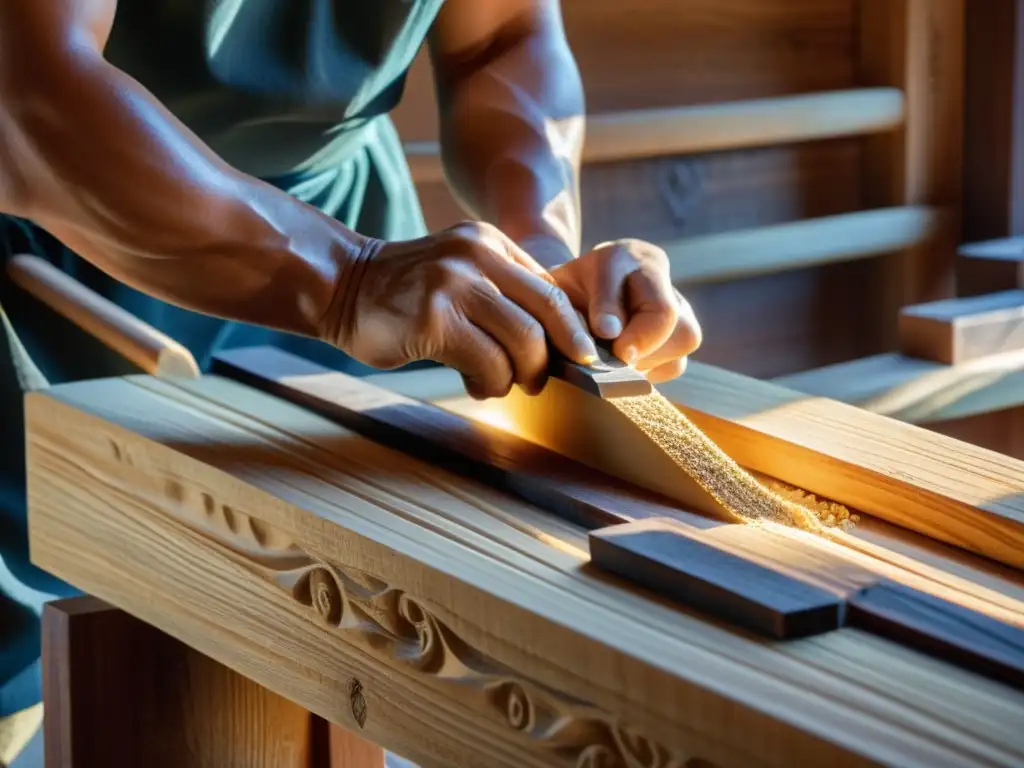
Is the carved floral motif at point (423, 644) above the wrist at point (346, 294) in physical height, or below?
below

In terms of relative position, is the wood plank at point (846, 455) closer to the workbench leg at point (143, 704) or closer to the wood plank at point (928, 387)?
the workbench leg at point (143, 704)

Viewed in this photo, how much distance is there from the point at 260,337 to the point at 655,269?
25.5 inches

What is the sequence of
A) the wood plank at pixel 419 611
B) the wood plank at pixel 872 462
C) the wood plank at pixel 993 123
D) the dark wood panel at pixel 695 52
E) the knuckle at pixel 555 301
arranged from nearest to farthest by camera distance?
the wood plank at pixel 419 611 → the wood plank at pixel 872 462 → the knuckle at pixel 555 301 → the dark wood panel at pixel 695 52 → the wood plank at pixel 993 123

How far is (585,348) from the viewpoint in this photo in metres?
1.20

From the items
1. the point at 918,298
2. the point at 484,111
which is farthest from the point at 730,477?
the point at 918,298

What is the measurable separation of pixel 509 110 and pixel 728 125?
144cm

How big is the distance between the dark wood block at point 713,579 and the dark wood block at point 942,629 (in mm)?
22

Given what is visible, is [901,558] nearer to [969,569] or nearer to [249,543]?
[969,569]

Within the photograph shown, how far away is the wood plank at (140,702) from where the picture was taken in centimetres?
140

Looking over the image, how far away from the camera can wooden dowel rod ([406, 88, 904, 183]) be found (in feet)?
9.42

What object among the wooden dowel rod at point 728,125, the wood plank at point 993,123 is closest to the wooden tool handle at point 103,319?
the wooden dowel rod at point 728,125

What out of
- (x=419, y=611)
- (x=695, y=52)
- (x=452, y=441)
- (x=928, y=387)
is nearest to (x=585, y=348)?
(x=452, y=441)

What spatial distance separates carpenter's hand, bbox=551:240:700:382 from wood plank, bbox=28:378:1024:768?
178 mm

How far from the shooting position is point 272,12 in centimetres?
162
